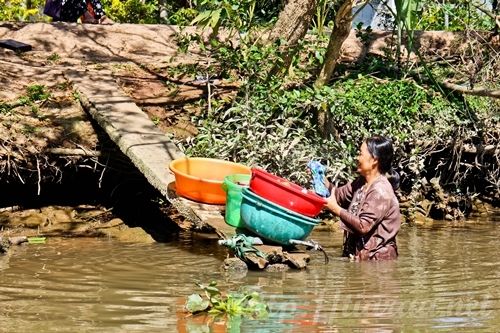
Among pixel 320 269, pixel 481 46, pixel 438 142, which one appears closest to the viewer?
pixel 320 269

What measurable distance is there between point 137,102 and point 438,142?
9.71 feet

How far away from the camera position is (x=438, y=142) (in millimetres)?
9305

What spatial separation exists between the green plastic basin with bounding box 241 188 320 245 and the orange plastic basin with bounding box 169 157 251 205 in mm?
592

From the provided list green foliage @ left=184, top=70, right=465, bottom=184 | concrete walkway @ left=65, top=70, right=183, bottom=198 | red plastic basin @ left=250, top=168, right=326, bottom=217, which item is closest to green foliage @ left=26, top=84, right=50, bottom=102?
concrete walkway @ left=65, top=70, right=183, bottom=198

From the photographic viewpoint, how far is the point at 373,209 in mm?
6586

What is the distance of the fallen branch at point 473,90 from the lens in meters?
8.98

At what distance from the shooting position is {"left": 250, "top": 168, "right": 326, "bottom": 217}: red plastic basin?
6102mm

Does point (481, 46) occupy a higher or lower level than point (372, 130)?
higher

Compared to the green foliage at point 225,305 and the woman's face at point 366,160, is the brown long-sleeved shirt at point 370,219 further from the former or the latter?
the green foliage at point 225,305

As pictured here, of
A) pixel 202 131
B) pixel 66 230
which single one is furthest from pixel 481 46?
pixel 66 230

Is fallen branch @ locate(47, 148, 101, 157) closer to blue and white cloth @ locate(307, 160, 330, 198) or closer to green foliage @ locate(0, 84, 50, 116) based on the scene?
green foliage @ locate(0, 84, 50, 116)

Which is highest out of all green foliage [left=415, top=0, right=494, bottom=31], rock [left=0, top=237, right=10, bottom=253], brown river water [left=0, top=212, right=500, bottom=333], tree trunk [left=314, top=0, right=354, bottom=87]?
green foliage [left=415, top=0, right=494, bottom=31]

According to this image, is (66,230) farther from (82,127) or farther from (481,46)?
(481,46)

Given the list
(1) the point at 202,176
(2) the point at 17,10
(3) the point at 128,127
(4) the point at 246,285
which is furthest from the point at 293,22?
(2) the point at 17,10
